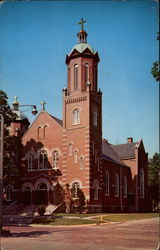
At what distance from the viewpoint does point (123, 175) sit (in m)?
45.4

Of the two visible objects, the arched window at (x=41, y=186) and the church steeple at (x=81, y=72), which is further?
the arched window at (x=41, y=186)

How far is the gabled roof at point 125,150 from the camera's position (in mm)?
48625

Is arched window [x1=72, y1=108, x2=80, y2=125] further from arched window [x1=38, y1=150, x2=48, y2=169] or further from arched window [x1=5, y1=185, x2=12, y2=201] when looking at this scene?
arched window [x1=5, y1=185, x2=12, y2=201]

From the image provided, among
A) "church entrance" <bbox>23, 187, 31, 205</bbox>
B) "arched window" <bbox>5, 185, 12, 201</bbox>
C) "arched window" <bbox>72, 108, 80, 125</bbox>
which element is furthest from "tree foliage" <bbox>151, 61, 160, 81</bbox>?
"arched window" <bbox>5, 185, 12, 201</bbox>

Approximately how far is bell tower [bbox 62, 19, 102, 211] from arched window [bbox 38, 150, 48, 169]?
2632 mm

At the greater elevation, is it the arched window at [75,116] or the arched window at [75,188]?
the arched window at [75,116]

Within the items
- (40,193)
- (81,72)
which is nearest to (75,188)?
(40,193)

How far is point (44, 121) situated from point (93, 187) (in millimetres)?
9152

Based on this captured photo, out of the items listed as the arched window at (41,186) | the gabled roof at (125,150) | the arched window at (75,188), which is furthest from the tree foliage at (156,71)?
the gabled roof at (125,150)

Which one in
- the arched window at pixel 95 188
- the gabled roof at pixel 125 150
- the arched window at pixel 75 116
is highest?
the arched window at pixel 75 116

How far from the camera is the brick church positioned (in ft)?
116

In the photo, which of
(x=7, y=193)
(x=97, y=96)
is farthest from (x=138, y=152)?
(x=7, y=193)

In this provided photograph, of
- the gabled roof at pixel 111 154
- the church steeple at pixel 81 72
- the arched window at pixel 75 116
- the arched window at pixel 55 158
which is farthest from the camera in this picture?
the gabled roof at pixel 111 154

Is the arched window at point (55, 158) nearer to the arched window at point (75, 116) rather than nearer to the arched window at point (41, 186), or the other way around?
the arched window at point (41, 186)
